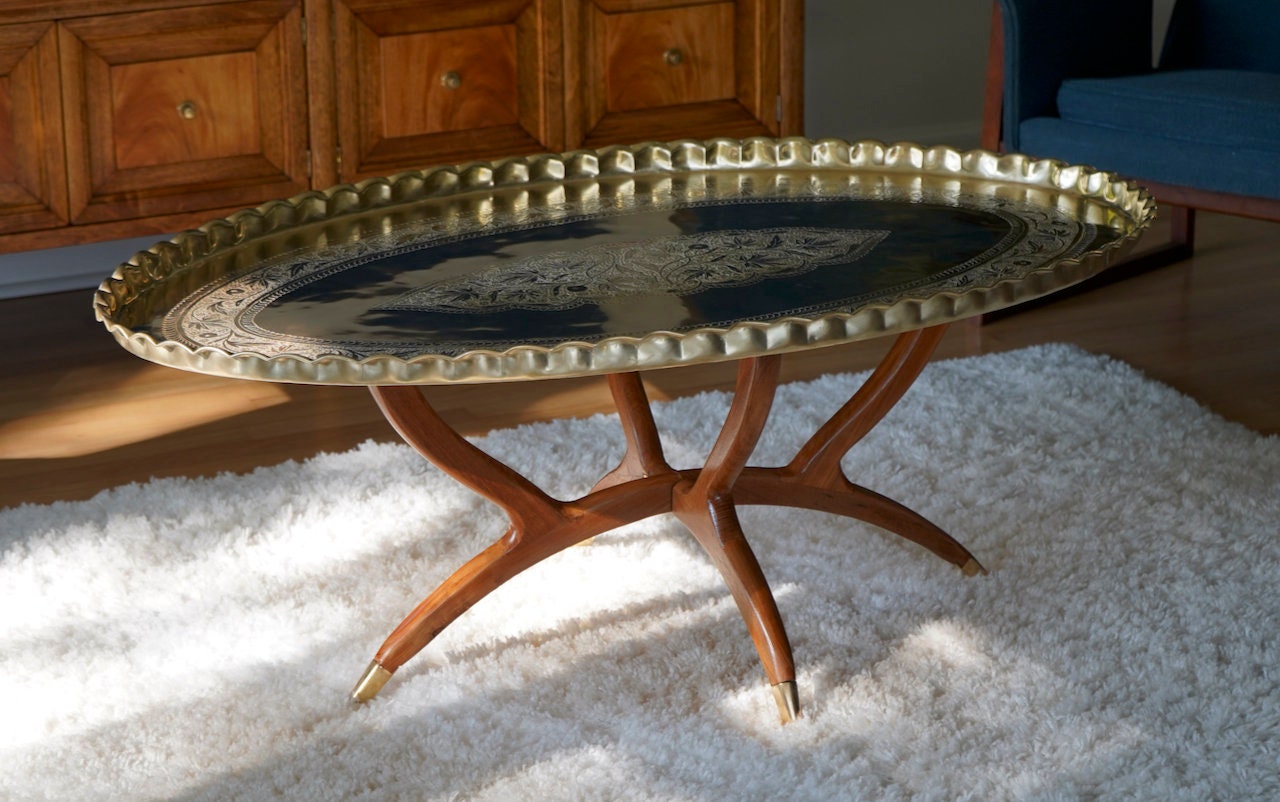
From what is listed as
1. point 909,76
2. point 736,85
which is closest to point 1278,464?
point 736,85

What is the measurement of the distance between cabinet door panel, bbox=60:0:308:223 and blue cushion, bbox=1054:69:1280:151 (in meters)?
1.50

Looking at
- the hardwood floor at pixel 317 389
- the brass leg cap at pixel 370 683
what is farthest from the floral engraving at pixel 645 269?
the hardwood floor at pixel 317 389

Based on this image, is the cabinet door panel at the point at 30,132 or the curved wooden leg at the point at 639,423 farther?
the cabinet door panel at the point at 30,132

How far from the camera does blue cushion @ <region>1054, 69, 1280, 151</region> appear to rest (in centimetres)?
246

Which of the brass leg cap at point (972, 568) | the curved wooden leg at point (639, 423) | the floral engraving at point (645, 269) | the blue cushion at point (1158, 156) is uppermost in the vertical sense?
the floral engraving at point (645, 269)

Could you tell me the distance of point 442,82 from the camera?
2.96m

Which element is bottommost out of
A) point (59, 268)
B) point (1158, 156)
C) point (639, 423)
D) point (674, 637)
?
point (674, 637)

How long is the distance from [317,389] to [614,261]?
1.30 m

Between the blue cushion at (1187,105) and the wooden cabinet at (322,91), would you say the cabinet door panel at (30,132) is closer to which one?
the wooden cabinet at (322,91)

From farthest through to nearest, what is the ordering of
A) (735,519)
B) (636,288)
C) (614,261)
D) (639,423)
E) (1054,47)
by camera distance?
1. (1054,47)
2. (639,423)
3. (735,519)
4. (614,261)
5. (636,288)

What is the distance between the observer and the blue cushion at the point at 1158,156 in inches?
95.5

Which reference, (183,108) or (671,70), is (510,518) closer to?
(183,108)

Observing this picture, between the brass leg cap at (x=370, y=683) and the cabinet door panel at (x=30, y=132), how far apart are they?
4.96 ft

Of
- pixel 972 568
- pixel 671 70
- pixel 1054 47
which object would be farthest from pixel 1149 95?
pixel 972 568
